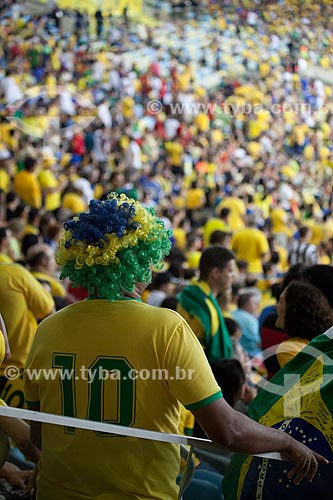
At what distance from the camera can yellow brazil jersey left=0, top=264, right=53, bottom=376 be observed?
3012 mm

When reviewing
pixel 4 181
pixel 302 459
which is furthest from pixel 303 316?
pixel 4 181

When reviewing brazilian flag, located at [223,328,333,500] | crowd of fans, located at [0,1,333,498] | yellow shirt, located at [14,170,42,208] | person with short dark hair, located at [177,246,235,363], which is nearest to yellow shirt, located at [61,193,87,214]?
crowd of fans, located at [0,1,333,498]

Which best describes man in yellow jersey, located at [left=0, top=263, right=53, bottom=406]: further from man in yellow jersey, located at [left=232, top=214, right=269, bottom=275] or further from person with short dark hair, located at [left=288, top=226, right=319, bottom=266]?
man in yellow jersey, located at [left=232, top=214, right=269, bottom=275]

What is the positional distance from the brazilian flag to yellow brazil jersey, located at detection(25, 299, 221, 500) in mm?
183

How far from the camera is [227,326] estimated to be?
3873 millimetres

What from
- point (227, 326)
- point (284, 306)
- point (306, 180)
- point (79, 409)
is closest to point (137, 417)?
point (79, 409)

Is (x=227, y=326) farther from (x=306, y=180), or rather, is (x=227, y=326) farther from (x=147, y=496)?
(x=306, y=180)

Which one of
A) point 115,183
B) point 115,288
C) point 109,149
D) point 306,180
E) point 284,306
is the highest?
point 115,288

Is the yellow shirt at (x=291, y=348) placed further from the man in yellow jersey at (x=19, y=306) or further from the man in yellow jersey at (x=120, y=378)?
the man in yellow jersey at (x=19, y=306)

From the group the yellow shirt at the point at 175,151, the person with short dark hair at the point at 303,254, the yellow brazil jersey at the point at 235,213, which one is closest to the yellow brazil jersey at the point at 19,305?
the person with short dark hair at the point at 303,254

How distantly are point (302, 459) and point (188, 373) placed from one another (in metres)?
0.29

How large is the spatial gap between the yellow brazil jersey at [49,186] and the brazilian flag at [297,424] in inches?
250

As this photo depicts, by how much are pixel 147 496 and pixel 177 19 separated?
14.3 meters

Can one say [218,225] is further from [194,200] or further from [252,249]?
[194,200]
